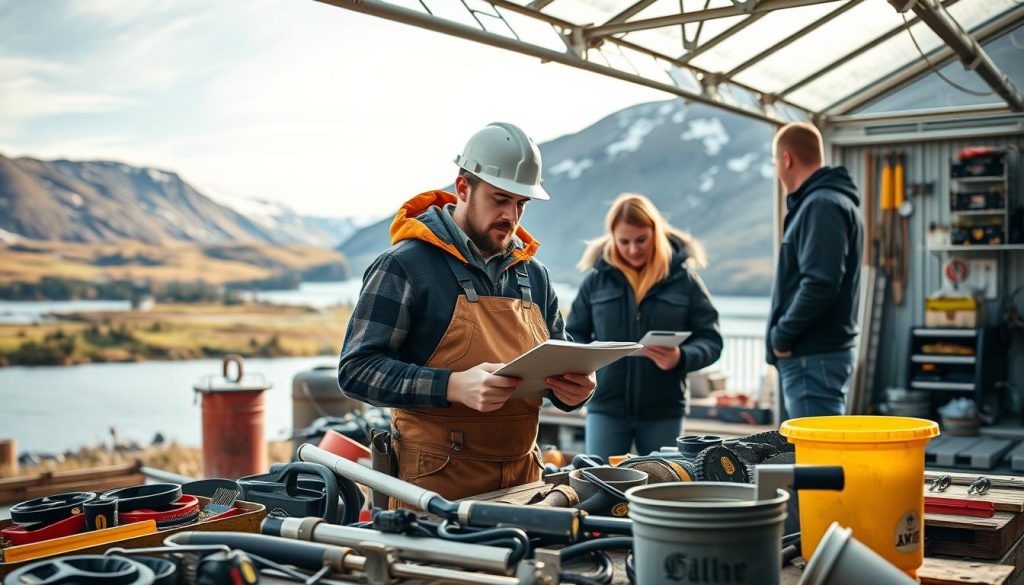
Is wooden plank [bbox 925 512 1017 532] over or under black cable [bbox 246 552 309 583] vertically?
under

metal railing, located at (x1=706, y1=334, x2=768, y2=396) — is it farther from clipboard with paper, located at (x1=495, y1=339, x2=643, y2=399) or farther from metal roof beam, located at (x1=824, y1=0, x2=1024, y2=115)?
Answer: clipboard with paper, located at (x1=495, y1=339, x2=643, y2=399)

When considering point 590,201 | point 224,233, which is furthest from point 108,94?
point 590,201

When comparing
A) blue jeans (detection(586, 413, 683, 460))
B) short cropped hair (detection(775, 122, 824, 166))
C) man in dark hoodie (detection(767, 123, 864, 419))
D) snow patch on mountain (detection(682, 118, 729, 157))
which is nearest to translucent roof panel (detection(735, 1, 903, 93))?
short cropped hair (detection(775, 122, 824, 166))

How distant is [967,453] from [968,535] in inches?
192

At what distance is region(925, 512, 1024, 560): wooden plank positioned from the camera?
2.12 metres

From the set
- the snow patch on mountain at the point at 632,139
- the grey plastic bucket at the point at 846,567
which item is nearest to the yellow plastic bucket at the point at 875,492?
the grey plastic bucket at the point at 846,567

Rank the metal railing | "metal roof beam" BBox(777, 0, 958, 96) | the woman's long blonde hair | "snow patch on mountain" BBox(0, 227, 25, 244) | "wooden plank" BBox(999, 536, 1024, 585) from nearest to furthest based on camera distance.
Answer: "wooden plank" BBox(999, 536, 1024, 585) < the woman's long blonde hair < "metal roof beam" BBox(777, 0, 958, 96) < the metal railing < "snow patch on mountain" BBox(0, 227, 25, 244)

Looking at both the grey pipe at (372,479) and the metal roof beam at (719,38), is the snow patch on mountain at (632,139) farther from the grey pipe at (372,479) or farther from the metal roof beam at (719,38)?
the grey pipe at (372,479)

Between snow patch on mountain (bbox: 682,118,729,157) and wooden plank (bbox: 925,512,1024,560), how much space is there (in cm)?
7052

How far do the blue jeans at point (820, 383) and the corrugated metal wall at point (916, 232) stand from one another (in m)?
4.35

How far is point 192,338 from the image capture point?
117ft

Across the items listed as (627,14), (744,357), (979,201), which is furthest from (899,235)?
(627,14)

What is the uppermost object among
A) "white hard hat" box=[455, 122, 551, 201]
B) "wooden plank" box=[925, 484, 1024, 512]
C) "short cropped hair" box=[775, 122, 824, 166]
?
"short cropped hair" box=[775, 122, 824, 166]

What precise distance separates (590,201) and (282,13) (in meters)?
22.5
